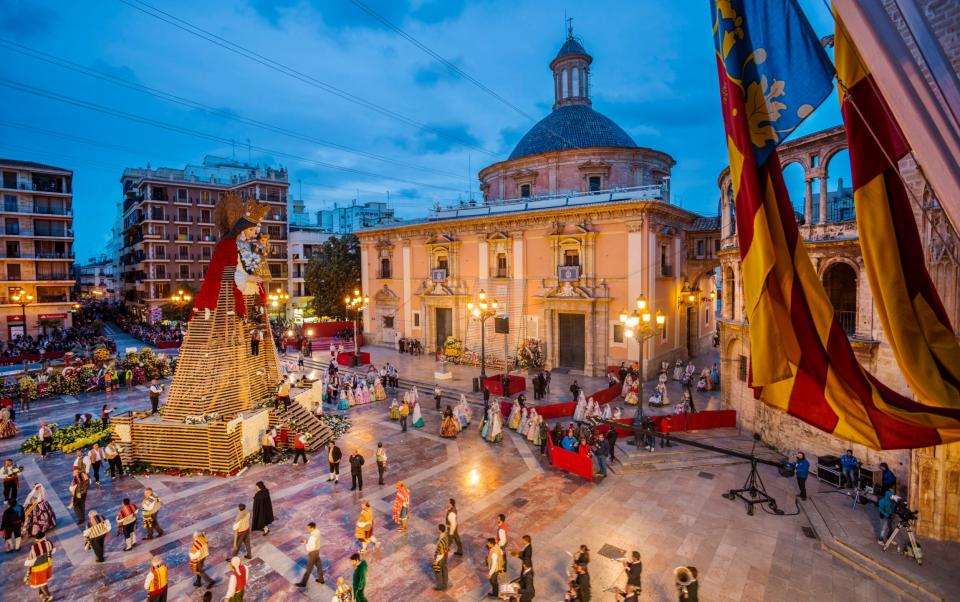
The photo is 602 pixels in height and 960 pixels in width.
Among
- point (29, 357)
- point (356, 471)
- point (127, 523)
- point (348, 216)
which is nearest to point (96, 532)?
point (127, 523)

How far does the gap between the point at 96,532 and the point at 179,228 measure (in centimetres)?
4951

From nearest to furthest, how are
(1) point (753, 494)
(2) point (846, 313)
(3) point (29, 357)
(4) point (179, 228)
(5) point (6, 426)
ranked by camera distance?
(1) point (753, 494), (2) point (846, 313), (5) point (6, 426), (3) point (29, 357), (4) point (179, 228)

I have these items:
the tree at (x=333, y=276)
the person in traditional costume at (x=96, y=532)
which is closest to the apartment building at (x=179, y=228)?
the tree at (x=333, y=276)

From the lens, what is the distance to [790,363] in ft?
12.1

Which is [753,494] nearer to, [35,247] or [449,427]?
[449,427]

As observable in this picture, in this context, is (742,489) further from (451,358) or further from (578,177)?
(578,177)

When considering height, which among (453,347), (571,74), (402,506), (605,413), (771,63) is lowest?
(402,506)

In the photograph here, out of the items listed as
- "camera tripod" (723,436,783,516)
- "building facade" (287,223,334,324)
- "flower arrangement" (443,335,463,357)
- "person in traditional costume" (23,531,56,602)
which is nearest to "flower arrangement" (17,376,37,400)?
"person in traditional costume" (23,531,56,602)

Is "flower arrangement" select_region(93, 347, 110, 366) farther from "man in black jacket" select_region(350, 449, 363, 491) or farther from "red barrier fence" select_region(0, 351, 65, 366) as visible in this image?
"man in black jacket" select_region(350, 449, 363, 491)

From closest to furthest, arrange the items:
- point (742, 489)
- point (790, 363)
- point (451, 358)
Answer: point (790, 363) < point (742, 489) < point (451, 358)

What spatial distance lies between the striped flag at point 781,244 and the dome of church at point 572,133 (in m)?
27.2

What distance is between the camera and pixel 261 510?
10.2m

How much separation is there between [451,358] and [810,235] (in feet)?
66.0

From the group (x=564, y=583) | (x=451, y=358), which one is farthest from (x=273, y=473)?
(x=451, y=358)
